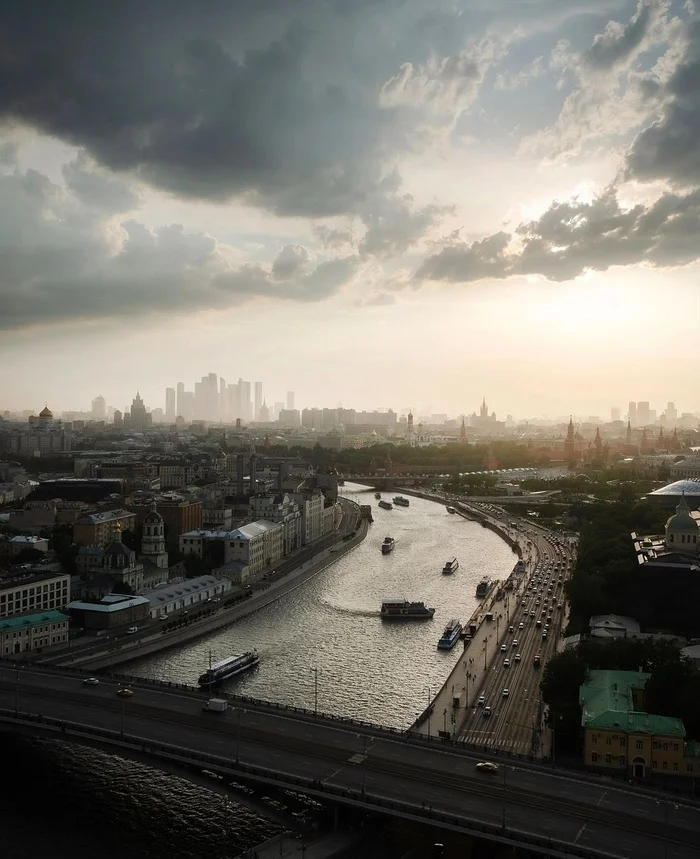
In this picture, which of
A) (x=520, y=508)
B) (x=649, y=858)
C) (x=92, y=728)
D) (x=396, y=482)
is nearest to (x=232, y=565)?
(x=92, y=728)

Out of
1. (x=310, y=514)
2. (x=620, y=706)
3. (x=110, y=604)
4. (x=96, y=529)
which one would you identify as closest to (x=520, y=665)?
(x=620, y=706)

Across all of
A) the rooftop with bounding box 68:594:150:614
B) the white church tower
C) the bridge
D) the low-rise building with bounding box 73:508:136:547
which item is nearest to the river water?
the bridge

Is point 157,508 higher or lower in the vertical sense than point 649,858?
higher

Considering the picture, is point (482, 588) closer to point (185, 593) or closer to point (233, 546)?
point (233, 546)

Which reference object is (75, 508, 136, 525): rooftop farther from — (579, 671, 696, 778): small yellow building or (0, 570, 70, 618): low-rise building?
(579, 671, 696, 778): small yellow building

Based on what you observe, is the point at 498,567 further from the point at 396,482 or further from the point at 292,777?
the point at 396,482

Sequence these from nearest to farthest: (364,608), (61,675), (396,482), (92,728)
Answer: (92,728) → (61,675) → (364,608) → (396,482)

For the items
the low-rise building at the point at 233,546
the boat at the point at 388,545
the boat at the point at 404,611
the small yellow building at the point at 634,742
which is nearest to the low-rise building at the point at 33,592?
the low-rise building at the point at 233,546
